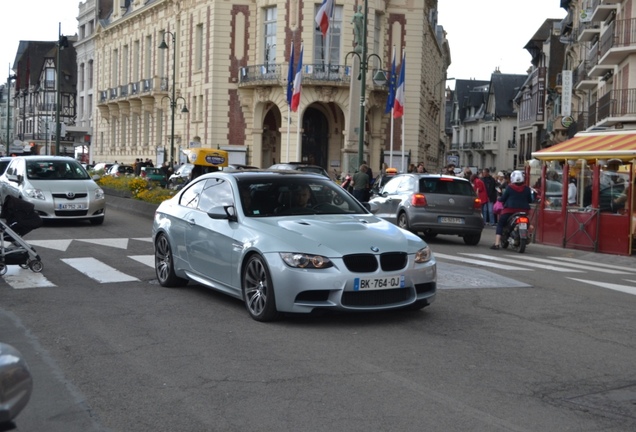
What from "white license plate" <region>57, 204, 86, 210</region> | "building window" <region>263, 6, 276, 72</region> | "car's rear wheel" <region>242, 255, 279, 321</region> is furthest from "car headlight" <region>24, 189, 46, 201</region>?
"building window" <region>263, 6, 276, 72</region>

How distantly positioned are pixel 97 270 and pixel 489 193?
58.0ft

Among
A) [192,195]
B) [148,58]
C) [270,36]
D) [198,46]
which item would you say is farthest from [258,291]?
[148,58]

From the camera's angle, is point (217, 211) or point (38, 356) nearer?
point (38, 356)

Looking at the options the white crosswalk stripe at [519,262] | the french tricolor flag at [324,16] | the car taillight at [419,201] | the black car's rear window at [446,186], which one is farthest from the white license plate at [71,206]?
the french tricolor flag at [324,16]

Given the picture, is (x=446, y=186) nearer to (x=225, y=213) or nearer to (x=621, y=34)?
(x=225, y=213)

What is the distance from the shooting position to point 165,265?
11484 mm

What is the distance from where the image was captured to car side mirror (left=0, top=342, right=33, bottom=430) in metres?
3.24

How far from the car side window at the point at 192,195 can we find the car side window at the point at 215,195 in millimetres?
111

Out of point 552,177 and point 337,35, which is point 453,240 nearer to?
point 552,177

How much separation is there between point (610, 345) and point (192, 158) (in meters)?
34.8

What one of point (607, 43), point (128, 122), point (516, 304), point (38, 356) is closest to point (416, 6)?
point (607, 43)

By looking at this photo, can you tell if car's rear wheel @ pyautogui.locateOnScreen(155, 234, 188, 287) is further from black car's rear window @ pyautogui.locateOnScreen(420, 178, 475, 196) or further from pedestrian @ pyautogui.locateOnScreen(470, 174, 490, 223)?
pedestrian @ pyautogui.locateOnScreen(470, 174, 490, 223)

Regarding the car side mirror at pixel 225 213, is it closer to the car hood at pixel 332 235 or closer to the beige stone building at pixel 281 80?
the car hood at pixel 332 235

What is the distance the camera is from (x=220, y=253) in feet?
32.3
